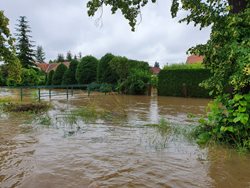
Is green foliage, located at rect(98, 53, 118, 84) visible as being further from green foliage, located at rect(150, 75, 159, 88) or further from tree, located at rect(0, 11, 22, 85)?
tree, located at rect(0, 11, 22, 85)

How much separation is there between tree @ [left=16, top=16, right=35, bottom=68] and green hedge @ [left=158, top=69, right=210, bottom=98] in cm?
2306

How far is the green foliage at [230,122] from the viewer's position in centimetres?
462

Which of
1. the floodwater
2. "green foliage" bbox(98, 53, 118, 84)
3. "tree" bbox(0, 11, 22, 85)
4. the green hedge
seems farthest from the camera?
"green foliage" bbox(98, 53, 118, 84)

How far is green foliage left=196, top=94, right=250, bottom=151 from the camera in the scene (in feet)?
15.2

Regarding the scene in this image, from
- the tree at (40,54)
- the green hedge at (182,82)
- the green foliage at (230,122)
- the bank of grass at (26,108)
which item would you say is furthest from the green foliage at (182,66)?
the tree at (40,54)

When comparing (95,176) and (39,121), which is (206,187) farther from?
(39,121)

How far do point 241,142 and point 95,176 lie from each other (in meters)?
2.82

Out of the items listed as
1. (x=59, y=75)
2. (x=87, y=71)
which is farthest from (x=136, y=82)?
(x=59, y=75)

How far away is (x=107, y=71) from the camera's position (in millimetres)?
22984

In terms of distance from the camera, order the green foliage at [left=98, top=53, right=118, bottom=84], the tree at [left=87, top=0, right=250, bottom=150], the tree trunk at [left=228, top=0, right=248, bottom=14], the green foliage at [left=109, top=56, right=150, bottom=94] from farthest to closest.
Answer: the green foliage at [left=98, top=53, right=118, bottom=84] < the green foliage at [left=109, top=56, right=150, bottom=94] < the tree trunk at [left=228, top=0, right=248, bottom=14] < the tree at [left=87, top=0, right=250, bottom=150]

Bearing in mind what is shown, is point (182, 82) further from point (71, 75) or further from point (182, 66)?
point (71, 75)

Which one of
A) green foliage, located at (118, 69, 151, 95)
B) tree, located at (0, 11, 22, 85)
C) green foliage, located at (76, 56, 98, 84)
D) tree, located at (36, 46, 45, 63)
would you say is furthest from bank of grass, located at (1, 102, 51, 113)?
tree, located at (36, 46, 45, 63)

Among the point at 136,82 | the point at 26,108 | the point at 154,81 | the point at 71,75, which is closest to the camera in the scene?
the point at 26,108

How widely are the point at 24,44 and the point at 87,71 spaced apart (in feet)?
52.7
